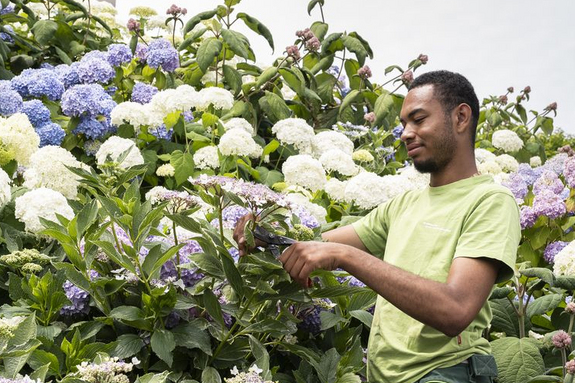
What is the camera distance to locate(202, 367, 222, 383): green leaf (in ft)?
7.17

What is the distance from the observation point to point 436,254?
2264 millimetres

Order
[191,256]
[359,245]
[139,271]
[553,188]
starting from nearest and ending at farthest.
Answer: [191,256] → [139,271] → [359,245] → [553,188]

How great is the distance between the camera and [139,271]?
7.57 feet

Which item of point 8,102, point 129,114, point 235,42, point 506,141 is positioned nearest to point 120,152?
point 129,114

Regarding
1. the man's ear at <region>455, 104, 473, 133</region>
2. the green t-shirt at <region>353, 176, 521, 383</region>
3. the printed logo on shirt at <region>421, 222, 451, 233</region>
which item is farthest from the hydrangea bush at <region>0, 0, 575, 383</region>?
the man's ear at <region>455, 104, 473, 133</region>

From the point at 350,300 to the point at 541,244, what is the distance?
164cm

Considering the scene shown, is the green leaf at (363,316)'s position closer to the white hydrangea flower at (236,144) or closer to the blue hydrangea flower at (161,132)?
the white hydrangea flower at (236,144)

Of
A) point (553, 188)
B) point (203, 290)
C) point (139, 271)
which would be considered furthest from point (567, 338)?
point (553, 188)

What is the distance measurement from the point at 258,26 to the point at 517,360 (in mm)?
3398

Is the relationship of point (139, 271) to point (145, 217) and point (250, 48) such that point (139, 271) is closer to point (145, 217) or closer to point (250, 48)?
point (145, 217)

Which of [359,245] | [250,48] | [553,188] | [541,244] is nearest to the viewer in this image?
[359,245]

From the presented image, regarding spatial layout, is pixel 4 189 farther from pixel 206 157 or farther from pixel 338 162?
pixel 338 162

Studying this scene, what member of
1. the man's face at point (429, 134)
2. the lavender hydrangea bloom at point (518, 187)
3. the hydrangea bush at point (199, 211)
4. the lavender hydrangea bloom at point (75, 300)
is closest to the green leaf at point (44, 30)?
the hydrangea bush at point (199, 211)

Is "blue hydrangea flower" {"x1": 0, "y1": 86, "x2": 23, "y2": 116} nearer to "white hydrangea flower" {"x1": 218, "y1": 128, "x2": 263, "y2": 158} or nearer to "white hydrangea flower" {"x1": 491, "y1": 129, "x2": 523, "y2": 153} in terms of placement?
"white hydrangea flower" {"x1": 218, "y1": 128, "x2": 263, "y2": 158}
